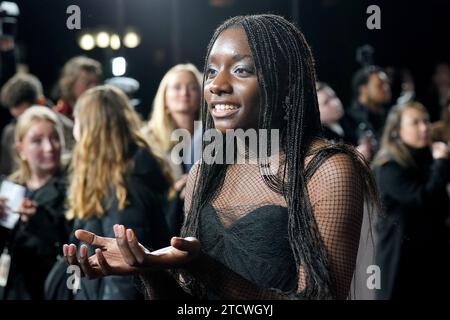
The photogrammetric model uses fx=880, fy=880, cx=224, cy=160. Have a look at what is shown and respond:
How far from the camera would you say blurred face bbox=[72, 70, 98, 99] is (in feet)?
14.2

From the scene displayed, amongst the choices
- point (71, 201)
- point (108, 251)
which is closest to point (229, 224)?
point (108, 251)

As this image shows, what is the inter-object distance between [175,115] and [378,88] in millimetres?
1710

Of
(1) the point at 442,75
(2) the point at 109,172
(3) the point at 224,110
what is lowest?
(2) the point at 109,172

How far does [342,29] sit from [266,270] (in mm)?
2728

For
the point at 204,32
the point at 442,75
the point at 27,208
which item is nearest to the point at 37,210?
the point at 27,208

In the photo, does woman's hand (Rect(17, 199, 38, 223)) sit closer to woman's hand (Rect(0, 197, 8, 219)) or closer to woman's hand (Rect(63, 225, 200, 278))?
woman's hand (Rect(0, 197, 8, 219))

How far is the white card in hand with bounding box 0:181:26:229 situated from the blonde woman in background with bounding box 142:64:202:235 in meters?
0.56

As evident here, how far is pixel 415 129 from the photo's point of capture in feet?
14.7

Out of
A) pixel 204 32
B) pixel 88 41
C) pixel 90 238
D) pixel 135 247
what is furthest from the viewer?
pixel 88 41

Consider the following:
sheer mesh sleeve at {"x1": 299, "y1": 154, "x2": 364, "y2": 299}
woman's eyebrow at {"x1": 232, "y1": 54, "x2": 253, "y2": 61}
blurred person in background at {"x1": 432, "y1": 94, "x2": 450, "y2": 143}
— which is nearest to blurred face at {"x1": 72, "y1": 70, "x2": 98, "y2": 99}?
blurred person in background at {"x1": 432, "y1": 94, "x2": 450, "y2": 143}

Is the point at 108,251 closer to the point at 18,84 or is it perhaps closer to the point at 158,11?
the point at 158,11

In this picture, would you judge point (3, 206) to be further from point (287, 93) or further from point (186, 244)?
point (186, 244)

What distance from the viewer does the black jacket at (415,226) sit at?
4402 mm
